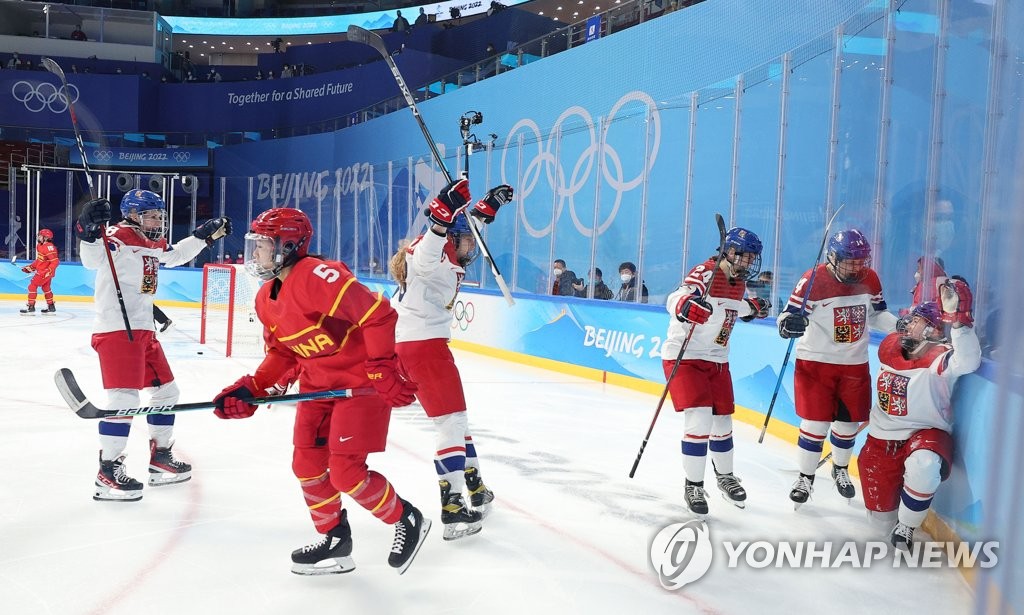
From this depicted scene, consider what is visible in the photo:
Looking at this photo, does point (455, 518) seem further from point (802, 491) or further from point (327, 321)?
point (802, 491)

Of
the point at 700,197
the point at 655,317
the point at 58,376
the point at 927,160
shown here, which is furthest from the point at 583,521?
the point at 700,197

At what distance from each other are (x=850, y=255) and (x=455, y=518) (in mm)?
2158

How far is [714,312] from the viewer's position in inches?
151

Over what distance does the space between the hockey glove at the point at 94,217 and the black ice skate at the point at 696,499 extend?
290 centimetres

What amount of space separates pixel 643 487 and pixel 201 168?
1958 centimetres

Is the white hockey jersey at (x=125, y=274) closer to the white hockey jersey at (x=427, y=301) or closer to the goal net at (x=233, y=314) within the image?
the white hockey jersey at (x=427, y=301)

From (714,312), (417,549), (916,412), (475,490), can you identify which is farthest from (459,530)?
(916,412)

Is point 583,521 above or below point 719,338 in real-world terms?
below

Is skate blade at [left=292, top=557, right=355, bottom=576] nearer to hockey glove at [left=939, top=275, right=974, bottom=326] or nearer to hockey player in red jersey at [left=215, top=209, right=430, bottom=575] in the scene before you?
hockey player in red jersey at [left=215, top=209, right=430, bottom=575]

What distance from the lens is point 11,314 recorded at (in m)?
13.1

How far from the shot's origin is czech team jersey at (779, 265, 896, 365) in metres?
3.87

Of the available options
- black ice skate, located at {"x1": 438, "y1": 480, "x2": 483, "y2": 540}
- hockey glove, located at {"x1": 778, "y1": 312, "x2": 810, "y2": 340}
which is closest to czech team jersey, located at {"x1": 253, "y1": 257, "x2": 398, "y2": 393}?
black ice skate, located at {"x1": 438, "y1": 480, "x2": 483, "y2": 540}

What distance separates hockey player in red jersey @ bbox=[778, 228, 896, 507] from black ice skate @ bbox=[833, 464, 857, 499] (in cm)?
3

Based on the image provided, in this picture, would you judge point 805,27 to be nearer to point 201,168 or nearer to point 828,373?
point 828,373
